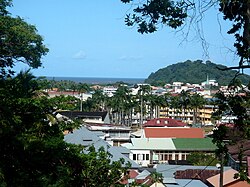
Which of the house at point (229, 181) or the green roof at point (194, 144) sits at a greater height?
the house at point (229, 181)

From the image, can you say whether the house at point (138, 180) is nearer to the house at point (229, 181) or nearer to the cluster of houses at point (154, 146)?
the house at point (229, 181)

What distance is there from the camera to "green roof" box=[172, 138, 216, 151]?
37.2 meters

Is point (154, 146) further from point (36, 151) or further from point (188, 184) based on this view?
point (36, 151)

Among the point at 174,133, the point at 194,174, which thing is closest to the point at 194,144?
the point at 174,133

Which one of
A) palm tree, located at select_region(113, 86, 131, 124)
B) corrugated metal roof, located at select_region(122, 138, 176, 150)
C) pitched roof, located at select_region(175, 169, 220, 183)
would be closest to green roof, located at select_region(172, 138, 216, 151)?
corrugated metal roof, located at select_region(122, 138, 176, 150)

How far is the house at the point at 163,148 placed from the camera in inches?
1483

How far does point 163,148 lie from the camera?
3859 cm

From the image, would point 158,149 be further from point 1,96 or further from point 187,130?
point 1,96

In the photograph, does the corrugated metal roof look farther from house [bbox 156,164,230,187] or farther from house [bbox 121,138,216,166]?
house [bbox 156,164,230,187]

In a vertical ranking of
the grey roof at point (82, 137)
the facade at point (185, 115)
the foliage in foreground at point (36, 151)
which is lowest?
the facade at point (185, 115)

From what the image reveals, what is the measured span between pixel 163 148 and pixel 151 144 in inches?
43.1

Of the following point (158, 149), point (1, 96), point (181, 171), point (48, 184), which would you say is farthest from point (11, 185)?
point (158, 149)

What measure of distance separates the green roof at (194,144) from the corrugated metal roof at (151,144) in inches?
21.0

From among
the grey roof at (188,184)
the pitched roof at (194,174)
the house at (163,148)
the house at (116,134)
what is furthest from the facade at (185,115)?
the grey roof at (188,184)
